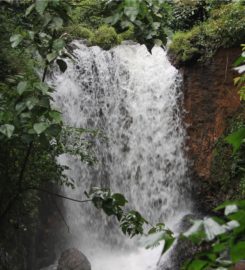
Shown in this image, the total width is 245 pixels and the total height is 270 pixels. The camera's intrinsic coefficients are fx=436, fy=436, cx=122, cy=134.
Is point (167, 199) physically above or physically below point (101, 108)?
below

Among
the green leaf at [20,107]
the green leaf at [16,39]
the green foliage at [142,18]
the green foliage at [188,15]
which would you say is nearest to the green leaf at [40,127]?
the green leaf at [20,107]

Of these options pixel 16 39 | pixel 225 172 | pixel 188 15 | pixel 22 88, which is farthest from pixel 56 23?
pixel 188 15

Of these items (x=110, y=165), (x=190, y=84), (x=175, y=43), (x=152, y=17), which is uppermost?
(x=175, y=43)

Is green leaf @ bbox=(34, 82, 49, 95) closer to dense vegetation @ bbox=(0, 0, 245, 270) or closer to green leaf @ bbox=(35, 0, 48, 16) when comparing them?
dense vegetation @ bbox=(0, 0, 245, 270)

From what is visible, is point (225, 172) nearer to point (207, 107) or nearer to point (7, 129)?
point (207, 107)

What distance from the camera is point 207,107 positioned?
8359 millimetres

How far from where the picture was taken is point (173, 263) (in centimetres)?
686

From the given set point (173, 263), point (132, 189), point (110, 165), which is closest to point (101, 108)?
point (110, 165)

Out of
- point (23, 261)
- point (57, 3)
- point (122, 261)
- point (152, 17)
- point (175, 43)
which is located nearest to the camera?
point (57, 3)

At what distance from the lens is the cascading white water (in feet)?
27.5

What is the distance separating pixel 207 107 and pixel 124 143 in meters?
1.83

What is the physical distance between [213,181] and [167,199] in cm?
104

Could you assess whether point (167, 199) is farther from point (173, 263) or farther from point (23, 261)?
point (23, 261)

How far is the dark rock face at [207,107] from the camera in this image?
Answer: 320 inches
